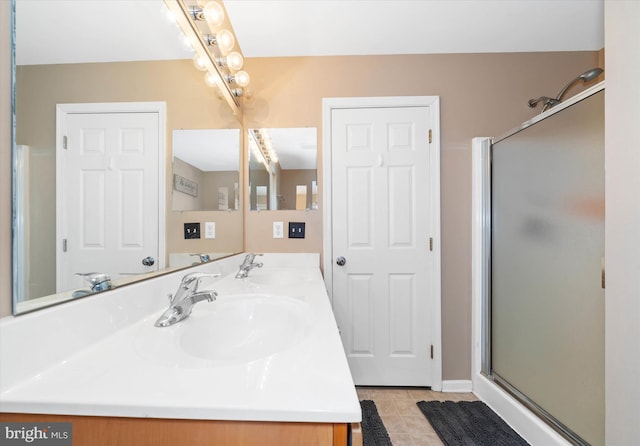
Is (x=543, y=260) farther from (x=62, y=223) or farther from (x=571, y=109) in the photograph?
(x=62, y=223)

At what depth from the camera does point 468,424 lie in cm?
135

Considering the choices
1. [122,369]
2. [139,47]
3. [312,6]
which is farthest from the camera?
[312,6]

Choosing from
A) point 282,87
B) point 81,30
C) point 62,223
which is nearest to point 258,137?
point 282,87

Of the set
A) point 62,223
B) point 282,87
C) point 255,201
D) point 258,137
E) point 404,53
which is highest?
point 404,53

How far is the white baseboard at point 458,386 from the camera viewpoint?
164 centimetres

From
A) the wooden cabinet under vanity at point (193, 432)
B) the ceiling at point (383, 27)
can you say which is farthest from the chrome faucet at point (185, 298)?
the ceiling at point (383, 27)

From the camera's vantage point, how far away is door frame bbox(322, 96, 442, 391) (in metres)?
1.68

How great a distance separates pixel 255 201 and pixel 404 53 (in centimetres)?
148

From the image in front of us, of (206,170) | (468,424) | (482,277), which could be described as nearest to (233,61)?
(206,170)

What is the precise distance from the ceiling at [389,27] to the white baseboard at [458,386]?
2272mm

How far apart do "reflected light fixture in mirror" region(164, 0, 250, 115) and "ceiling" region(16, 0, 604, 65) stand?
6 centimetres

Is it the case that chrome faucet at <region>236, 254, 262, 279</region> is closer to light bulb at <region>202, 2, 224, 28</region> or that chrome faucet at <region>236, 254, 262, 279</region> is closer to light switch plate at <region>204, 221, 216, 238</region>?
light switch plate at <region>204, 221, 216, 238</region>

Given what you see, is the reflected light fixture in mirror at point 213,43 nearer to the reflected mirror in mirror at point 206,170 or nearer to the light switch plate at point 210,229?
the reflected mirror in mirror at point 206,170

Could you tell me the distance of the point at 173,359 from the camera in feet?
1.69
